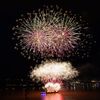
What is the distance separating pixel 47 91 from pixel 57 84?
470cm

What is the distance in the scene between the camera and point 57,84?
132 m

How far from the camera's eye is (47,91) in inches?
5108
